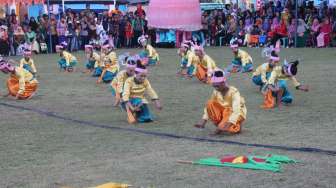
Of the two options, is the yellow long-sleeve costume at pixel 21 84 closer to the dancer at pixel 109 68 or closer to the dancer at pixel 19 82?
the dancer at pixel 19 82

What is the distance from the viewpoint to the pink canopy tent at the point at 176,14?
2422 centimetres

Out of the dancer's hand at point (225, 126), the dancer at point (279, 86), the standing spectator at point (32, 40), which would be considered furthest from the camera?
the standing spectator at point (32, 40)

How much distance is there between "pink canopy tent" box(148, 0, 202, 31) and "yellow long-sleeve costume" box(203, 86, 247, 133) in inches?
648

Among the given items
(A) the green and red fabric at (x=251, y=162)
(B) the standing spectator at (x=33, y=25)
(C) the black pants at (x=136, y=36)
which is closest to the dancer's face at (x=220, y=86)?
(A) the green and red fabric at (x=251, y=162)

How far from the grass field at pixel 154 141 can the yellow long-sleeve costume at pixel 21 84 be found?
0.91 feet

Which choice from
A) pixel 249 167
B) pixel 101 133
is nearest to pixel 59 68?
pixel 101 133

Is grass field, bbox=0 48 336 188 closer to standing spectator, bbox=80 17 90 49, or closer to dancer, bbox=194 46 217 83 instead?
dancer, bbox=194 46 217 83

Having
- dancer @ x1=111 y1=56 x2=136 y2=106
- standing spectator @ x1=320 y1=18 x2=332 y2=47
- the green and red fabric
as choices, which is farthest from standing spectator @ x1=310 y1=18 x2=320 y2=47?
the green and red fabric

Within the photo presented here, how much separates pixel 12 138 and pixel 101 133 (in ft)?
3.52

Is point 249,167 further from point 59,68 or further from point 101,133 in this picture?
point 59,68

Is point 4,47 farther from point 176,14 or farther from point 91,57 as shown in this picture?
point 91,57

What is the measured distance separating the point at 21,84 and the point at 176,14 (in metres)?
13.2

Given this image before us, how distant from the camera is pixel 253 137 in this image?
7.57 metres

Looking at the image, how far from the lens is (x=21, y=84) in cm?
1173
